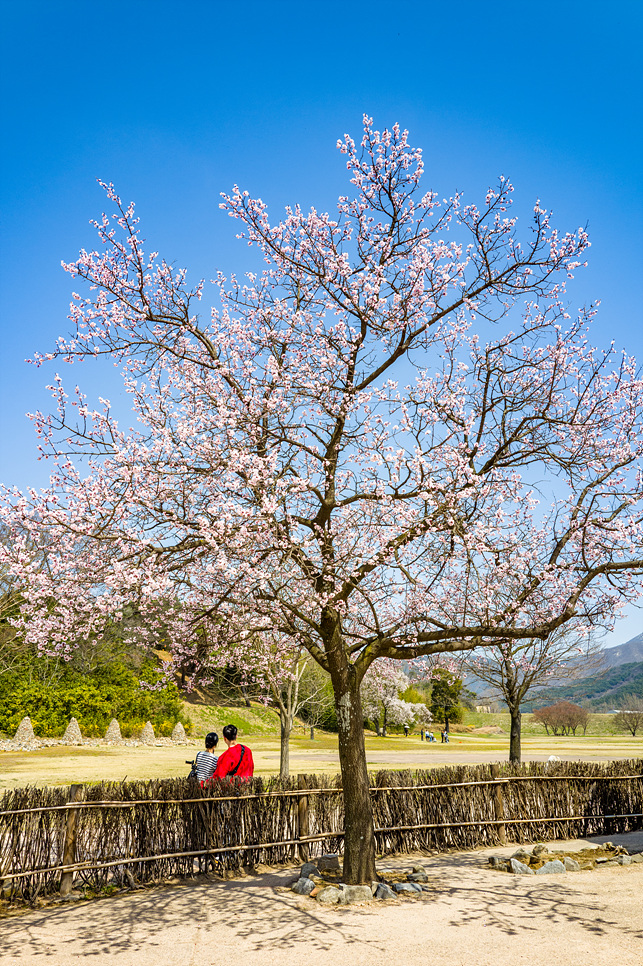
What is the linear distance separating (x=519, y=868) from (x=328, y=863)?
261 cm

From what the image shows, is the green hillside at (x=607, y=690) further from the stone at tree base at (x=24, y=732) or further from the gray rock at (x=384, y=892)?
the stone at tree base at (x=24, y=732)

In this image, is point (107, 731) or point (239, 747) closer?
point (239, 747)

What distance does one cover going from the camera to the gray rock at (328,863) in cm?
854

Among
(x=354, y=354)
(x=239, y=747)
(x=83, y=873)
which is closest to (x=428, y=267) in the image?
(x=354, y=354)

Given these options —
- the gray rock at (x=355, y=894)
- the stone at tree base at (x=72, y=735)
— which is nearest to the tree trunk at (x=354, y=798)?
the gray rock at (x=355, y=894)

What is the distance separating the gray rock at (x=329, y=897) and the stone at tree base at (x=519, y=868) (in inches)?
110

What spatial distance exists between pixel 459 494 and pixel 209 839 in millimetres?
5944

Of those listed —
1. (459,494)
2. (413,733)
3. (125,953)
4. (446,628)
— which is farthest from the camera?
(413,733)

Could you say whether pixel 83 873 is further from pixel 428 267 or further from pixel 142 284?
pixel 428 267

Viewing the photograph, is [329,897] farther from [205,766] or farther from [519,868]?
[519,868]

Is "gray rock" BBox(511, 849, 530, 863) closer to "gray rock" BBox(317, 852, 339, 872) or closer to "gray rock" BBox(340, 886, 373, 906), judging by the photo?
"gray rock" BBox(317, 852, 339, 872)

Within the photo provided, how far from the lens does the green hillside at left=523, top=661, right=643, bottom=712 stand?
18562 millimetres

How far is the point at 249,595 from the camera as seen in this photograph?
7.75 metres

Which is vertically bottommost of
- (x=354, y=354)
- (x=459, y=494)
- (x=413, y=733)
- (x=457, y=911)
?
(x=413, y=733)
